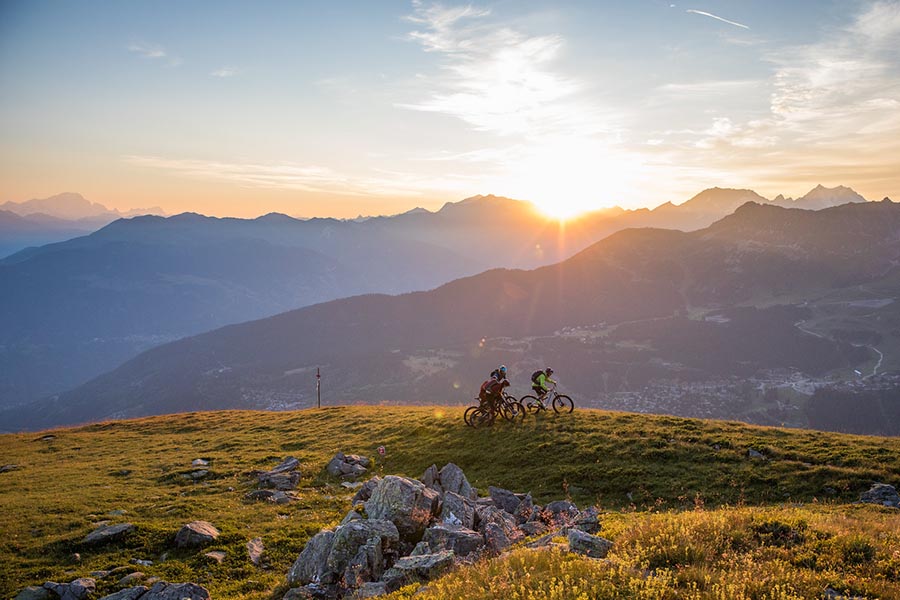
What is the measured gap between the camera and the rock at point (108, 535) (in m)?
18.0

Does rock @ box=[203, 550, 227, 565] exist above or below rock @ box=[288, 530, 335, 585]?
below

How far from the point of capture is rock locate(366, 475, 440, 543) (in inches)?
579

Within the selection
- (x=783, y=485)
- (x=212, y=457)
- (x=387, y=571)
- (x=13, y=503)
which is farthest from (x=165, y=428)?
(x=783, y=485)

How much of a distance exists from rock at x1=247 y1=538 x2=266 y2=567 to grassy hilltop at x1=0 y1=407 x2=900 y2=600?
0.22 metres

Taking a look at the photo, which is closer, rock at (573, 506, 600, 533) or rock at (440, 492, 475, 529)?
rock at (573, 506, 600, 533)

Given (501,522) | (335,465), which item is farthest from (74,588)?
(335,465)

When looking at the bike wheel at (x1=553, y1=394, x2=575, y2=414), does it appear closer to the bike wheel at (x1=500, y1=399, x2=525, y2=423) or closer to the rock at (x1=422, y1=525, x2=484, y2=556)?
the bike wheel at (x1=500, y1=399, x2=525, y2=423)

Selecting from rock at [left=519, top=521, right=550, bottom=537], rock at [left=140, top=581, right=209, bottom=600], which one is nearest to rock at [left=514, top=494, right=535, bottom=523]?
rock at [left=519, top=521, right=550, bottom=537]

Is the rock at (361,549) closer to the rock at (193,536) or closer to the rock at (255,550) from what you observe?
the rock at (255,550)

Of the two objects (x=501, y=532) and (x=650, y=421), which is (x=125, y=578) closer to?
(x=501, y=532)

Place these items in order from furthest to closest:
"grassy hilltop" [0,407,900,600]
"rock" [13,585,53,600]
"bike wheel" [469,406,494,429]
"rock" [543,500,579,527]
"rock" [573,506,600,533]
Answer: "bike wheel" [469,406,494,429], "rock" [543,500,579,527], "rock" [13,585,53,600], "rock" [573,506,600,533], "grassy hilltop" [0,407,900,600]

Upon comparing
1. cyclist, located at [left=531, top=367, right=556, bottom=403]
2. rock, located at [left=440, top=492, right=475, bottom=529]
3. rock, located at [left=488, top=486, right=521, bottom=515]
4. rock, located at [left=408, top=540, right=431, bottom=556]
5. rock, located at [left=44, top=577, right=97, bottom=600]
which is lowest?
rock, located at [left=44, top=577, right=97, bottom=600]

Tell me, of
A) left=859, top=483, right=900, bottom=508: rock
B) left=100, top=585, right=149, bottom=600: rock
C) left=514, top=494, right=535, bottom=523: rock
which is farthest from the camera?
left=859, top=483, right=900, bottom=508: rock

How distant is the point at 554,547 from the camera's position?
1069 centimetres
